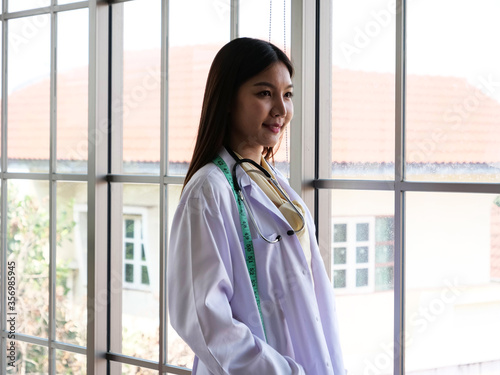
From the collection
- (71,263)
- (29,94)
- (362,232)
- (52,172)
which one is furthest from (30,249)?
(362,232)

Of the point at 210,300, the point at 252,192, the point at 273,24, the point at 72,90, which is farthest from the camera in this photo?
the point at 72,90

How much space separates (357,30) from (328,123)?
35 centimetres

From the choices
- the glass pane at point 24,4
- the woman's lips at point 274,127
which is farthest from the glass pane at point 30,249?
the woman's lips at point 274,127

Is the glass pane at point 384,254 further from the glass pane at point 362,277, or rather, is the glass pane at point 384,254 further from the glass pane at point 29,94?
the glass pane at point 29,94

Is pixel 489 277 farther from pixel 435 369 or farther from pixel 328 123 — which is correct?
pixel 328 123

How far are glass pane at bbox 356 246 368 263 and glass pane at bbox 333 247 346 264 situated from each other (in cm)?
5

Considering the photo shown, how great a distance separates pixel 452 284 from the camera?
207 centimetres

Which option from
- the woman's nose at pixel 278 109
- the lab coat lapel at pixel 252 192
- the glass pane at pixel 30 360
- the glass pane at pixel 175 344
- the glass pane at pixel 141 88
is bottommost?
the glass pane at pixel 30 360

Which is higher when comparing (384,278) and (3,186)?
(3,186)

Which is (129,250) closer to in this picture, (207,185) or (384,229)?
(384,229)

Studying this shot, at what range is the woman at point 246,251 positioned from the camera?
1.50 metres

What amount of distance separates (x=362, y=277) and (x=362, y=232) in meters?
0.16

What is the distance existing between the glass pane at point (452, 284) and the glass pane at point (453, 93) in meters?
0.11

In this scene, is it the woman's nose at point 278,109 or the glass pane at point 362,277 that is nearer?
the woman's nose at point 278,109
